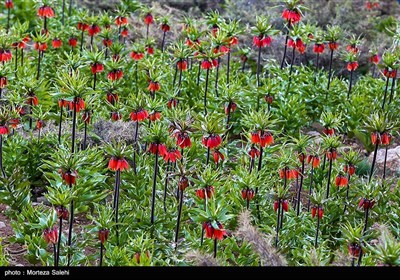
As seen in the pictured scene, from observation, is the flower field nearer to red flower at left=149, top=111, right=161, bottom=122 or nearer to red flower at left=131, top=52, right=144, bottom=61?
red flower at left=149, top=111, right=161, bottom=122

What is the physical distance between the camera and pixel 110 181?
5773 mm

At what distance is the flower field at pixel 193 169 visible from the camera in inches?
179

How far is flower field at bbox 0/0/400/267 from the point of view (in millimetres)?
4543

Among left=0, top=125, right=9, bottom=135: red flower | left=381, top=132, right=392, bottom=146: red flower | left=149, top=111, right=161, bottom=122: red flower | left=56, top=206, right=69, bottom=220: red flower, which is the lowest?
left=149, top=111, right=161, bottom=122: red flower

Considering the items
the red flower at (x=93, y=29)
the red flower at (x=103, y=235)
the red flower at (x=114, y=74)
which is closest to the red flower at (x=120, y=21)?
the red flower at (x=93, y=29)

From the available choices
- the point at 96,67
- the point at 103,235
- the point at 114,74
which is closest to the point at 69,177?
the point at 103,235

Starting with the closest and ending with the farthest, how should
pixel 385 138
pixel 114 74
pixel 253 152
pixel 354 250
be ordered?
pixel 354 250 < pixel 385 138 < pixel 253 152 < pixel 114 74

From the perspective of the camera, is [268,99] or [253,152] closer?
[253,152]

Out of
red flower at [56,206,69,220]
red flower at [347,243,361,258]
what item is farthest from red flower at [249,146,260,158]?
red flower at [56,206,69,220]

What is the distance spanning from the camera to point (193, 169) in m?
4.63

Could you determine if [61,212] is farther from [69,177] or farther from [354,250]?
[354,250]
